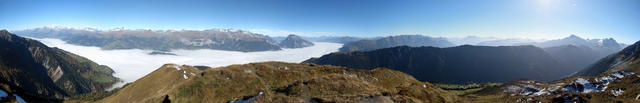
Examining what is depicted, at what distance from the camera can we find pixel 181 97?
5522 cm

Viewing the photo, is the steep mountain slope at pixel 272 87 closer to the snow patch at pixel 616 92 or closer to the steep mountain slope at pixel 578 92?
the steep mountain slope at pixel 578 92

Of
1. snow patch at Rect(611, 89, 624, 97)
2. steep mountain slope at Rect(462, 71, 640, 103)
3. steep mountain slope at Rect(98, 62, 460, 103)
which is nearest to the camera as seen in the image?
steep mountain slope at Rect(98, 62, 460, 103)

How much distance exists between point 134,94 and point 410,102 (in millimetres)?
72750

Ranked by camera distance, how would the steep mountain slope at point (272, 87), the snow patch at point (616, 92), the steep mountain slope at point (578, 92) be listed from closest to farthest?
the steep mountain slope at point (272, 87)
the steep mountain slope at point (578, 92)
the snow patch at point (616, 92)

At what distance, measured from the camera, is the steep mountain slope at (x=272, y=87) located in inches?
1379

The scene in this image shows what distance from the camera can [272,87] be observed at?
61969 mm

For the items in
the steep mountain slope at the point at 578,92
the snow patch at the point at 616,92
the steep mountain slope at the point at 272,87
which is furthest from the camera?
the snow patch at the point at 616,92

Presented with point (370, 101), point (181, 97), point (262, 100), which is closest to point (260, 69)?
point (181, 97)

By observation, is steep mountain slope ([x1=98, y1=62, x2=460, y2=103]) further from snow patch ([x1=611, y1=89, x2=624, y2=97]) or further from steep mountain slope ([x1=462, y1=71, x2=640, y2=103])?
snow patch ([x1=611, y1=89, x2=624, y2=97])

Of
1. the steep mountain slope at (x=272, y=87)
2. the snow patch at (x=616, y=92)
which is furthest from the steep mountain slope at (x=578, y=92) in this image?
the steep mountain slope at (x=272, y=87)

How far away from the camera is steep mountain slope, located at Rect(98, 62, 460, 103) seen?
3503cm

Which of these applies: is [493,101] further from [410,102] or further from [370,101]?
[370,101]

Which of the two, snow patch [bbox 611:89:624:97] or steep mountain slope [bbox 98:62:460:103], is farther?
snow patch [bbox 611:89:624:97]

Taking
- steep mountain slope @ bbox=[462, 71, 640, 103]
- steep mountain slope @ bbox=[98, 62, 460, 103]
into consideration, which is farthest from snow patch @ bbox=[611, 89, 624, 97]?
steep mountain slope @ bbox=[98, 62, 460, 103]
